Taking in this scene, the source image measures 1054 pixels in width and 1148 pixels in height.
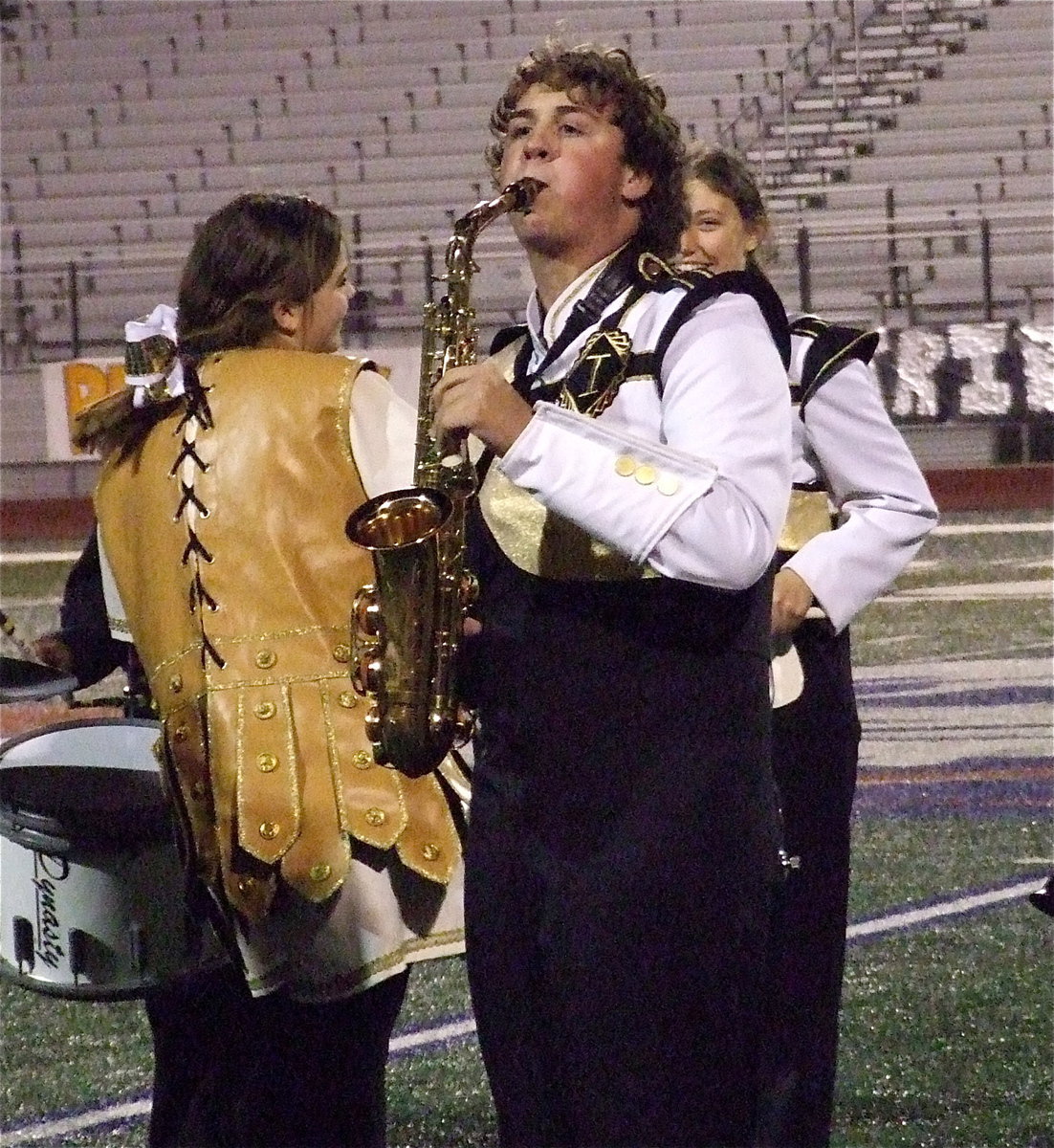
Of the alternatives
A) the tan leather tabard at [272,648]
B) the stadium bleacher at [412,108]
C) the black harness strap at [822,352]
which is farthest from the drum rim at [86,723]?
the stadium bleacher at [412,108]

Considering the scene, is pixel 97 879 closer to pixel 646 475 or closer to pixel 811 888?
pixel 811 888

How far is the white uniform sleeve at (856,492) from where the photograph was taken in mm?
2582

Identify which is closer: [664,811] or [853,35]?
[664,811]

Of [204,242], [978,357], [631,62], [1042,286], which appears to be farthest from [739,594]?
A: [1042,286]

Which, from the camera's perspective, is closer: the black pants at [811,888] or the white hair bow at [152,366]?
the white hair bow at [152,366]

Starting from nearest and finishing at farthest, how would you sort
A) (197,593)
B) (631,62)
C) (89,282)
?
1. (631,62)
2. (197,593)
3. (89,282)

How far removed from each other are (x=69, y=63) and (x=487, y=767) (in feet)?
59.3

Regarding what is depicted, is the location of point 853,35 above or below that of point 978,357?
above

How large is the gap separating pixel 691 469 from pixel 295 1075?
1055 mm

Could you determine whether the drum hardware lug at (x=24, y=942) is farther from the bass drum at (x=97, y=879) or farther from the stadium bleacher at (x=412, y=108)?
the stadium bleacher at (x=412, y=108)

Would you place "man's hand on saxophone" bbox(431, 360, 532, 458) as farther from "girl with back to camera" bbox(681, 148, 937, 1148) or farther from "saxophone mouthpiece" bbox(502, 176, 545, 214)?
"girl with back to camera" bbox(681, 148, 937, 1148)

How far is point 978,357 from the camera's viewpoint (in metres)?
14.0

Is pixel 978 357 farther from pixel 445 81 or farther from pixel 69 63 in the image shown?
pixel 69 63

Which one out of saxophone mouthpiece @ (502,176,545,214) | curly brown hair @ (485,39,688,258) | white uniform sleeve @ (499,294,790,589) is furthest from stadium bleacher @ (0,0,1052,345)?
white uniform sleeve @ (499,294,790,589)
